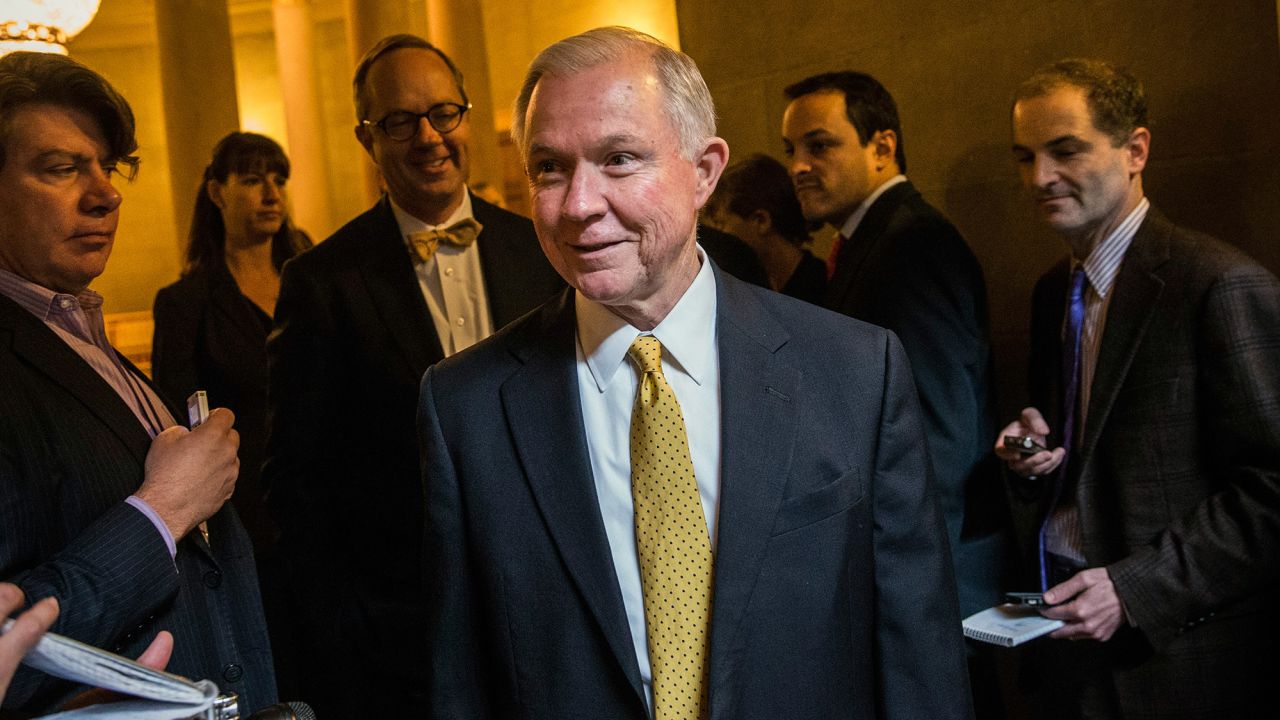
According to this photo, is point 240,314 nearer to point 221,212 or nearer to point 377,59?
point 221,212

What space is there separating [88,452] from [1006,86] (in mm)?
2974

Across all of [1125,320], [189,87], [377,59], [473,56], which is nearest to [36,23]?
[377,59]

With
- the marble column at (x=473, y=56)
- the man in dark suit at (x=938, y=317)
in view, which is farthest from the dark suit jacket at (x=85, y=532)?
the marble column at (x=473, y=56)

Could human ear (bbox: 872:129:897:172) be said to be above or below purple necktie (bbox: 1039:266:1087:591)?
above

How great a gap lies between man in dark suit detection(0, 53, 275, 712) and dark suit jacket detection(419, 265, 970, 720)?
429 mm

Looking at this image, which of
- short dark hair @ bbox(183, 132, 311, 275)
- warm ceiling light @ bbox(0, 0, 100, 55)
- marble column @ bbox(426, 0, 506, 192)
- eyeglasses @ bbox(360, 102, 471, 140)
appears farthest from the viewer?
marble column @ bbox(426, 0, 506, 192)

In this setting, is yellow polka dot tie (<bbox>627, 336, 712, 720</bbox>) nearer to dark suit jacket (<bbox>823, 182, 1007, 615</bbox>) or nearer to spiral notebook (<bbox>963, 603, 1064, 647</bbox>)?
spiral notebook (<bbox>963, 603, 1064, 647</bbox>)

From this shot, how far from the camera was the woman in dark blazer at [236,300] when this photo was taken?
3617 mm

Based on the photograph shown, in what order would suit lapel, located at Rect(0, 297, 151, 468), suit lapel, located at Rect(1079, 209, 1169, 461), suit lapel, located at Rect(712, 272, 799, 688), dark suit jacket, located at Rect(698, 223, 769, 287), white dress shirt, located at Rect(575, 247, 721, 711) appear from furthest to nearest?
dark suit jacket, located at Rect(698, 223, 769, 287), suit lapel, located at Rect(1079, 209, 1169, 461), suit lapel, located at Rect(0, 297, 151, 468), white dress shirt, located at Rect(575, 247, 721, 711), suit lapel, located at Rect(712, 272, 799, 688)

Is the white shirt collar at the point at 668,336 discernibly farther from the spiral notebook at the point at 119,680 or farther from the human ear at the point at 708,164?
the spiral notebook at the point at 119,680

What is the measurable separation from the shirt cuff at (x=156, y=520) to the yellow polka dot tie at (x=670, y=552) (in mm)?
739

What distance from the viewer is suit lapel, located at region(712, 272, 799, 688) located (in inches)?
60.4

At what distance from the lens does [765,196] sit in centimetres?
408

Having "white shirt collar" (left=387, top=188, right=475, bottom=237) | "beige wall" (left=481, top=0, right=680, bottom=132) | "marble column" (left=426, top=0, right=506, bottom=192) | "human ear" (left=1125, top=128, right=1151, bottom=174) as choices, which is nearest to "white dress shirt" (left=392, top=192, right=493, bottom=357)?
"white shirt collar" (left=387, top=188, right=475, bottom=237)
